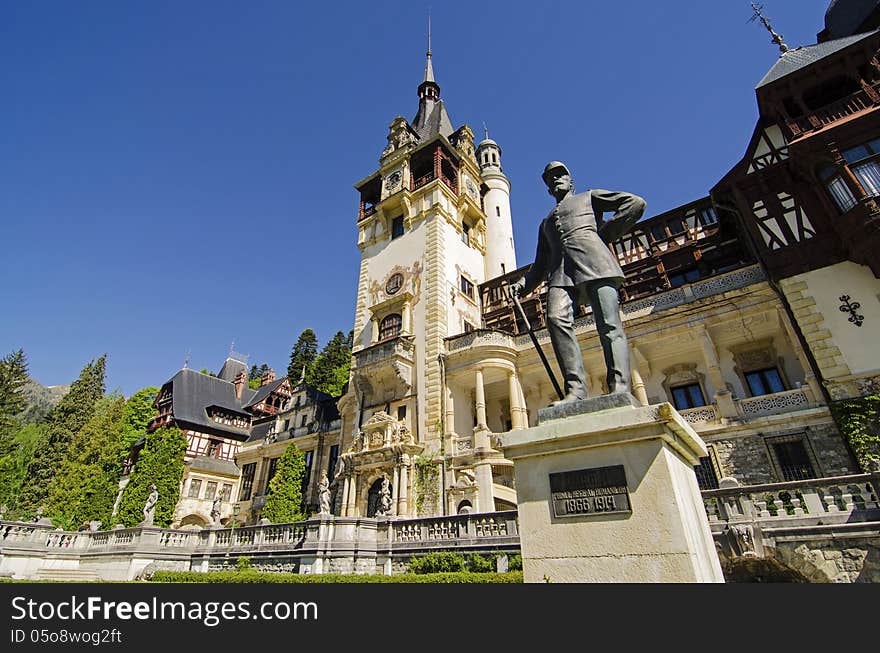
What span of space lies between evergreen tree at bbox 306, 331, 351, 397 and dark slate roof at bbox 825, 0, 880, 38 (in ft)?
Result: 154

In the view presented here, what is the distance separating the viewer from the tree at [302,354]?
6122 cm

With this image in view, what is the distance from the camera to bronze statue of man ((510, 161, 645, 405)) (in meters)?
4.93

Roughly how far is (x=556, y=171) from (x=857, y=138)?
64.3ft

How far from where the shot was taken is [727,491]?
11.4 meters

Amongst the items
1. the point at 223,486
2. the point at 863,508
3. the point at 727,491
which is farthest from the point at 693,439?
the point at 223,486

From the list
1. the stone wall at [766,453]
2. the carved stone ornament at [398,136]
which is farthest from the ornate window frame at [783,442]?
the carved stone ornament at [398,136]

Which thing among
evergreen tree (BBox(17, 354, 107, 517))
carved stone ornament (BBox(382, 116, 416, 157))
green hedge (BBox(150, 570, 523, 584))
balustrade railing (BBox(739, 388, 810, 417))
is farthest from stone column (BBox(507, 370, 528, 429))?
evergreen tree (BBox(17, 354, 107, 517))

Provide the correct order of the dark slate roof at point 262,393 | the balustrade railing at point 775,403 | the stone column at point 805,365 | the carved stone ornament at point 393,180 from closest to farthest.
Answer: the stone column at point 805,365 → the balustrade railing at point 775,403 → the carved stone ornament at point 393,180 → the dark slate roof at point 262,393

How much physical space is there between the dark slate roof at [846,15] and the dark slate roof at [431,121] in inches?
1072

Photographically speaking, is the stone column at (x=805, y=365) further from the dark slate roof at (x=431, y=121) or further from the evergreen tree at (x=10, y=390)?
the evergreen tree at (x=10, y=390)

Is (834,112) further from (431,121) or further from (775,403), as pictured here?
(431,121)

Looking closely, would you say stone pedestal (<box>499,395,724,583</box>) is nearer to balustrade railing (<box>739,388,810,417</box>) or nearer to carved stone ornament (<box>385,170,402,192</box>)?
balustrade railing (<box>739,388,810,417</box>)

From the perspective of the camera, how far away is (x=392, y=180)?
36.4 meters

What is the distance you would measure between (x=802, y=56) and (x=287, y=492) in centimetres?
3796
